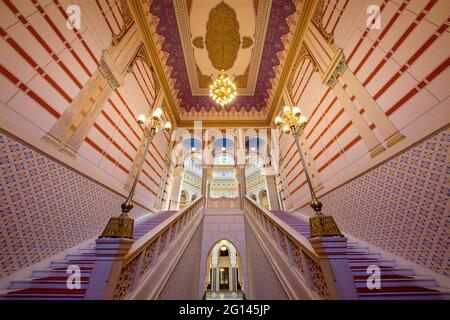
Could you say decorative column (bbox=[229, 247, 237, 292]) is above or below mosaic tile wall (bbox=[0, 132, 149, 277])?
below

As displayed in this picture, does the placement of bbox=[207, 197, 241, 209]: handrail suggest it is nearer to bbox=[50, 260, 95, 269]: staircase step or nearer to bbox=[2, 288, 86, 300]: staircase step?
bbox=[50, 260, 95, 269]: staircase step

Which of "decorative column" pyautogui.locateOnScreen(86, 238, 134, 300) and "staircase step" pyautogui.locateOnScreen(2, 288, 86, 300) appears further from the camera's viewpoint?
"staircase step" pyautogui.locateOnScreen(2, 288, 86, 300)

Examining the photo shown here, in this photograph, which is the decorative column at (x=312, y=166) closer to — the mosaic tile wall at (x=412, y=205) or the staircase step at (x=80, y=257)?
the mosaic tile wall at (x=412, y=205)

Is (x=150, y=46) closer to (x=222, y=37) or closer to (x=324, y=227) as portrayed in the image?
(x=222, y=37)

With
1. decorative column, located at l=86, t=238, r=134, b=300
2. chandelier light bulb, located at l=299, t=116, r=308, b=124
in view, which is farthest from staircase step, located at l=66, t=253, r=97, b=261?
chandelier light bulb, located at l=299, t=116, r=308, b=124

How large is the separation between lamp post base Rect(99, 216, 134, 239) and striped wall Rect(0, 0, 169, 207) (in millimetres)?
2556

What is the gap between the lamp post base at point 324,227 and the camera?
180 centimetres

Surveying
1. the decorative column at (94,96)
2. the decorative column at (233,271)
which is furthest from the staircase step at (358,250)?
the decorative column at (233,271)

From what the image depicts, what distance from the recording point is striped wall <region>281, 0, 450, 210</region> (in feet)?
8.70

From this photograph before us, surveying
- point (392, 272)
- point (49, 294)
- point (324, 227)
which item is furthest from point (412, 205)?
point (49, 294)

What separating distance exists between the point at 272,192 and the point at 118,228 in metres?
8.78

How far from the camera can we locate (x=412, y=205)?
294cm

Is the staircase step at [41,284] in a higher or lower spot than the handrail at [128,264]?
lower

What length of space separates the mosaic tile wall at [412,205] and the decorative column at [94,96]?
6.68m
